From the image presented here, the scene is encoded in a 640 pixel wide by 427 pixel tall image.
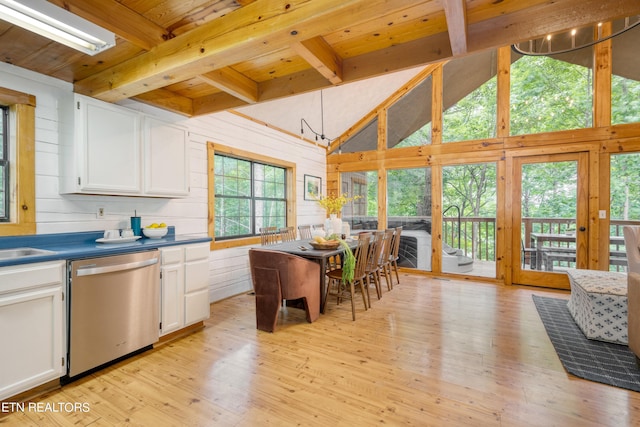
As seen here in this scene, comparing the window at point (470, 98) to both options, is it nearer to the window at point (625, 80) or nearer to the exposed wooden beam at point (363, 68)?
the window at point (625, 80)

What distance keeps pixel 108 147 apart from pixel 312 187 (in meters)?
3.88

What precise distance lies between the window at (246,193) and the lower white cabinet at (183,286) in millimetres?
984

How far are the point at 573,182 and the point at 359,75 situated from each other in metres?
3.99

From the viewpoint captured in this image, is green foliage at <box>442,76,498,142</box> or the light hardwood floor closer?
the light hardwood floor

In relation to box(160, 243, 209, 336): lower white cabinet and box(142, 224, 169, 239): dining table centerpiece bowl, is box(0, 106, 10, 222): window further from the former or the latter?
box(160, 243, 209, 336): lower white cabinet

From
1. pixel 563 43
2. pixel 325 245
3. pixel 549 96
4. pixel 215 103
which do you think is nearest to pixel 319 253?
pixel 325 245

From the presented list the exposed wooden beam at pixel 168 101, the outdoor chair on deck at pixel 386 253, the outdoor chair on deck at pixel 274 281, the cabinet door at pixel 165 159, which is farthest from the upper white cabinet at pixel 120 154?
the outdoor chair on deck at pixel 386 253

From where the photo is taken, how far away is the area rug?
2199 mm

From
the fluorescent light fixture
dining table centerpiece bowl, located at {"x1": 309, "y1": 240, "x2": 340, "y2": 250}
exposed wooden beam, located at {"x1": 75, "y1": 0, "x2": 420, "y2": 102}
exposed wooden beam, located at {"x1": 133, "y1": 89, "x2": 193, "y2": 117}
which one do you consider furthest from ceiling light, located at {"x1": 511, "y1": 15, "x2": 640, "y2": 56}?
exposed wooden beam, located at {"x1": 133, "y1": 89, "x2": 193, "y2": 117}

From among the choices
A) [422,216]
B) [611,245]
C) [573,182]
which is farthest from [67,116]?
[611,245]

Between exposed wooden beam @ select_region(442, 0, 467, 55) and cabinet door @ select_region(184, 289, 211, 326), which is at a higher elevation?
exposed wooden beam @ select_region(442, 0, 467, 55)

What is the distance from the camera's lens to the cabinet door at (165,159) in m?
3.01

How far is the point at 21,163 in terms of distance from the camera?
2.38 meters

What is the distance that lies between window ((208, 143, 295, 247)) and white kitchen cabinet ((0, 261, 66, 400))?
2026mm
